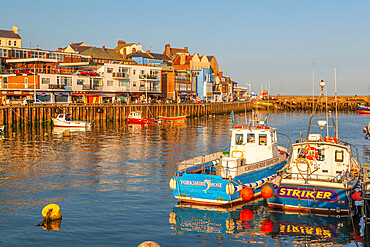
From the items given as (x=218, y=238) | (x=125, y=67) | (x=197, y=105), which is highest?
(x=125, y=67)

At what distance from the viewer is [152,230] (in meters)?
20.7

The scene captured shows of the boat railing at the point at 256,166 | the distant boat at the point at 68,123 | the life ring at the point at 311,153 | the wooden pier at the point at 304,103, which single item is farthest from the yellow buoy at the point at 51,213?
the wooden pier at the point at 304,103

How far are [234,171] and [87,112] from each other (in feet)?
216

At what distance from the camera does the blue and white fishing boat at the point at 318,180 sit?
2197cm

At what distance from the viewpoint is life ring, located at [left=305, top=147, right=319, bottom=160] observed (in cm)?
2502

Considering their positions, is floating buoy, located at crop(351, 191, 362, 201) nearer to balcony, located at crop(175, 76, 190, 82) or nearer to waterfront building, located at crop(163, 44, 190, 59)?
balcony, located at crop(175, 76, 190, 82)

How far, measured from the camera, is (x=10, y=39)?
113250 millimetres

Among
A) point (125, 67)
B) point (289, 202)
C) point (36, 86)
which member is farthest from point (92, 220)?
point (125, 67)

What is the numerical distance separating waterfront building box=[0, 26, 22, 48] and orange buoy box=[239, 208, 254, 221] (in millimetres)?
103306

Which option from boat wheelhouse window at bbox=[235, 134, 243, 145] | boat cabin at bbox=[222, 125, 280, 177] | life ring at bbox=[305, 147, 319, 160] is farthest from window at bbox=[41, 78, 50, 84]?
life ring at bbox=[305, 147, 319, 160]

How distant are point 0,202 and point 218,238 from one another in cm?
1348

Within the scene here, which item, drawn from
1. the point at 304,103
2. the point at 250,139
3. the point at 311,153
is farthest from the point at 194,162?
the point at 304,103

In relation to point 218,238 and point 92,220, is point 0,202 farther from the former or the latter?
point 218,238

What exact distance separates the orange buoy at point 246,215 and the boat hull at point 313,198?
5.55ft
